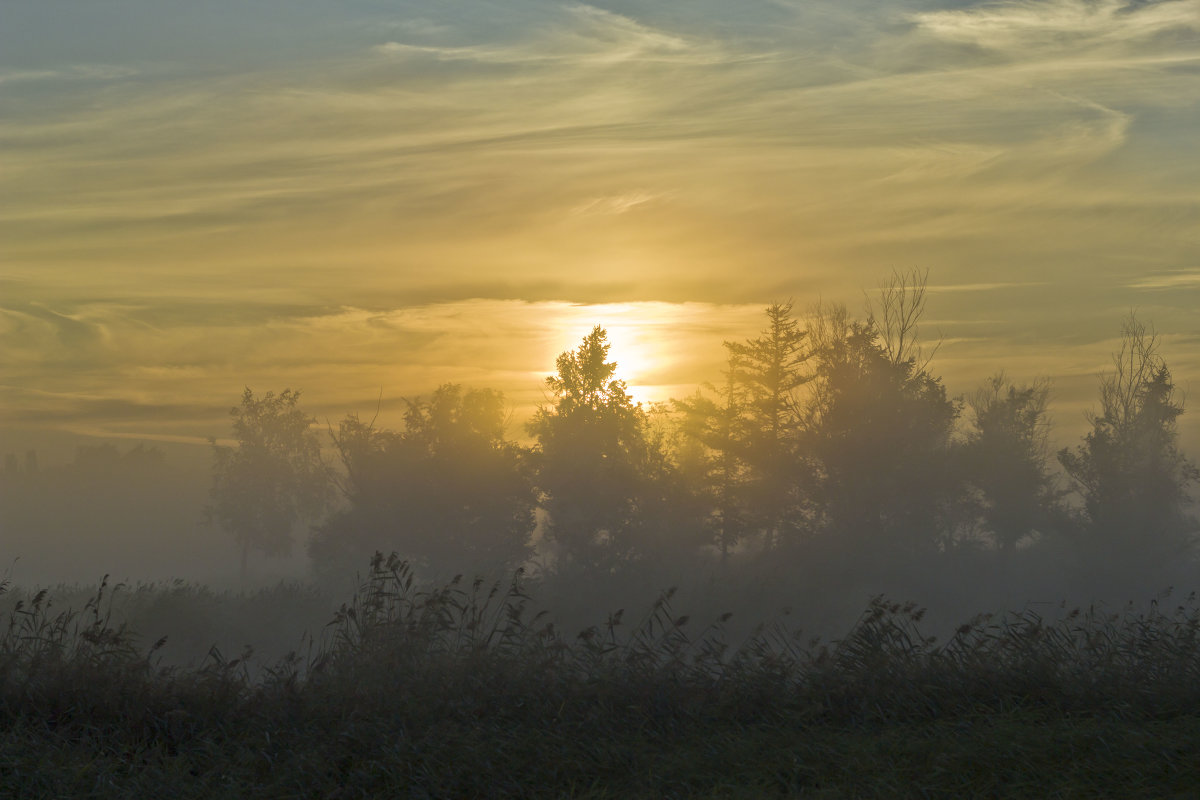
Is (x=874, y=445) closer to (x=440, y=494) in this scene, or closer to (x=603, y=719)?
(x=440, y=494)

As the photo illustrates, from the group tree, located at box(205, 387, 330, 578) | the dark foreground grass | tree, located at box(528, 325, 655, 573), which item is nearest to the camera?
the dark foreground grass

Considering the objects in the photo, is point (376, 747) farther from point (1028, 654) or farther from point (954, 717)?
point (1028, 654)

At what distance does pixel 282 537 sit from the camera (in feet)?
218

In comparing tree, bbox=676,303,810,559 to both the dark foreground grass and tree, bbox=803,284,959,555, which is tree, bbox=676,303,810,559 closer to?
tree, bbox=803,284,959,555

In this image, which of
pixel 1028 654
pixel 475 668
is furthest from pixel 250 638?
pixel 1028 654

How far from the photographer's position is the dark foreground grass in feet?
23.2

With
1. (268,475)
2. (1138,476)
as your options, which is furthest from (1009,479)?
(268,475)

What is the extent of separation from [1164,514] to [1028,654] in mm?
47393

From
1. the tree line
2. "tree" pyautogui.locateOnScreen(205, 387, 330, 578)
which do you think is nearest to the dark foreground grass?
the tree line

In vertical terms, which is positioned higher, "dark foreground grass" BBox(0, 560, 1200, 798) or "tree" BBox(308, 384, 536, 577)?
"dark foreground grass" BBox(0, 560, 1200, 798)

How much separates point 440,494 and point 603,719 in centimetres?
3513

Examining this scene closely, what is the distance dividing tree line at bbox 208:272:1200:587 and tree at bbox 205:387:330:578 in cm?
2137

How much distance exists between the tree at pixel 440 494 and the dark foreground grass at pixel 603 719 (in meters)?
32.2

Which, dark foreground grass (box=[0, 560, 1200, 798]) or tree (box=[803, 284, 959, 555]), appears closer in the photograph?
dark foreground grass (box=[0, 560, 1200, 798])
